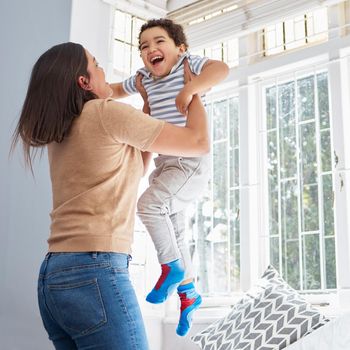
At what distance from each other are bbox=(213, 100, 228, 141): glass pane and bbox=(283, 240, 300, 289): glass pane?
0.83m

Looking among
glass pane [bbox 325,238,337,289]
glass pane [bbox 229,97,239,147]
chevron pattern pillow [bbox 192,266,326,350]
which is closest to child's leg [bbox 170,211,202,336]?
chevron pattern pillow [bbox 192,266,326,350]

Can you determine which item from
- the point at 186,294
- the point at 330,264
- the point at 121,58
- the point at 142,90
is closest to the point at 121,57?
the point at 121,58

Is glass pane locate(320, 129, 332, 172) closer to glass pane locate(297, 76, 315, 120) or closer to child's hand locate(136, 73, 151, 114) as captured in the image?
glass pane locate(297, 76, 315, 120)

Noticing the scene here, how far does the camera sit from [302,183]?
307cm

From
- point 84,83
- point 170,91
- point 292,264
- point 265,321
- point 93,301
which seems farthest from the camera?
point 292,264

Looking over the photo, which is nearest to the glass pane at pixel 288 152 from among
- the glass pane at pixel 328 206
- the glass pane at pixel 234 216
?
the glass pane at pixel 328 206

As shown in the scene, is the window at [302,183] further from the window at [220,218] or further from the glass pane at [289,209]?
the window at [220,218]

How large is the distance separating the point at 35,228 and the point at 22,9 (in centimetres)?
114

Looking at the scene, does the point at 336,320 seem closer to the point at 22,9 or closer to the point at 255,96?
the point at 255,96

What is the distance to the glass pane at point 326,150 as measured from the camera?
297 centimetres

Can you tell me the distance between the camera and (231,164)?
11.3 ft

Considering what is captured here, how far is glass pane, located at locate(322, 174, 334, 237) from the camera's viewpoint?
9.55 feet

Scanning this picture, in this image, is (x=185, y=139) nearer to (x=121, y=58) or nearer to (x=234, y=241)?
(x=234, y=241)

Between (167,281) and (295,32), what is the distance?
2055 mm
